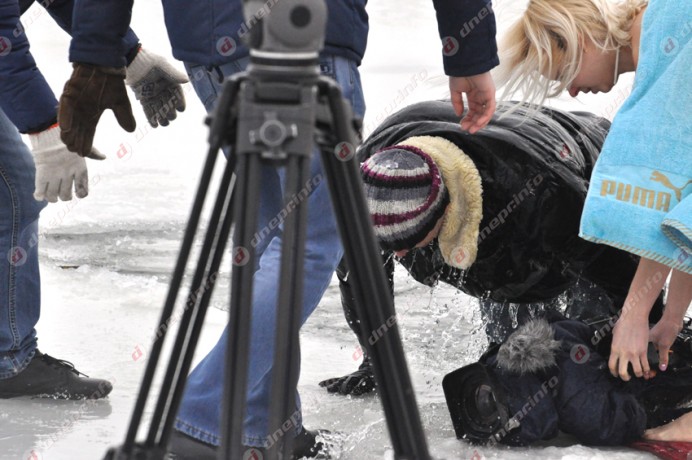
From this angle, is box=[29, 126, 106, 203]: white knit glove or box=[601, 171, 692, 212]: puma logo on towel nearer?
box=[601, 171, 692, 212]: puma logo on towel

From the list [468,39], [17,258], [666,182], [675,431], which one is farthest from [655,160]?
[17,258]

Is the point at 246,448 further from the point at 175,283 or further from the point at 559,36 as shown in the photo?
the point at 559,36

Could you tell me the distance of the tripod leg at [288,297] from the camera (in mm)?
1005

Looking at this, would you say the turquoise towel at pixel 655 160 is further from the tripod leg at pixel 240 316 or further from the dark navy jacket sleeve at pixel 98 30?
the tripod leg at pixel 240 316

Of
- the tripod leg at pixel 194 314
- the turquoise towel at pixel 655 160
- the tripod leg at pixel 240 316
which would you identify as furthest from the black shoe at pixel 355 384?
the tripod leg at pixel 240 316

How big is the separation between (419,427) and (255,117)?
383 mm

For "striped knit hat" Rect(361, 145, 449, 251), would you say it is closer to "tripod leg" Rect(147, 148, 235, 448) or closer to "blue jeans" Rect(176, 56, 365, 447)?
"blue jeans" Rect(176, 56, 365, 447)

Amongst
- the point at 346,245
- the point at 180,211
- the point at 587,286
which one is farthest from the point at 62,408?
the point at 180,211

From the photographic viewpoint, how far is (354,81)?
1887 millimetres

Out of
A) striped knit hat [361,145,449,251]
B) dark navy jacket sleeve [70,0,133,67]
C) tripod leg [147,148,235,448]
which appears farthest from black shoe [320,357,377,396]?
tripod leg [147,148,235,448]

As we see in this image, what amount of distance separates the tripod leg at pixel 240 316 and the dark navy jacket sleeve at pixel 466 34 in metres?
0.98

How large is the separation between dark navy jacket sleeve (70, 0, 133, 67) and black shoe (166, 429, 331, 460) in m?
0.77

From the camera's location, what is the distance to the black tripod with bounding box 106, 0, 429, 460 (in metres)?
1.02

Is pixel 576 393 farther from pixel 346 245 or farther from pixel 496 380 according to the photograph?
pixel 346 245
